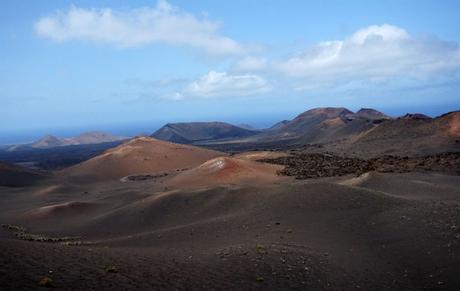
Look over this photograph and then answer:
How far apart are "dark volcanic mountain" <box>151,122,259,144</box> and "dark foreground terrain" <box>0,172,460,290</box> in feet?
337

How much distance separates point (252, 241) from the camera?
15.7 metres

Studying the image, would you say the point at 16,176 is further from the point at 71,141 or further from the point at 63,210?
the point at 71,141

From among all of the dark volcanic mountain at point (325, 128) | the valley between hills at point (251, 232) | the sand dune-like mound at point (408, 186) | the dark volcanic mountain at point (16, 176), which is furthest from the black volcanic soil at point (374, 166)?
the dark volcanic mountain at point (325, 128)

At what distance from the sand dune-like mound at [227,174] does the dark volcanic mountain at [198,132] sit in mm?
89724

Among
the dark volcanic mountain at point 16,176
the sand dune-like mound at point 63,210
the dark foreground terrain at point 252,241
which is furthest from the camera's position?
the dark volcanic mountain at point 16,176

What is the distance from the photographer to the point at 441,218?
17.1m

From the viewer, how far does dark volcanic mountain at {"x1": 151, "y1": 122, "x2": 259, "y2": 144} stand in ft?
438

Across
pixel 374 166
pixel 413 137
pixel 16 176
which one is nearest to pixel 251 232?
pixel 374 166

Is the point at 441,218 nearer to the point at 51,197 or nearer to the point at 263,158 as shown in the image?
the point at 51,197

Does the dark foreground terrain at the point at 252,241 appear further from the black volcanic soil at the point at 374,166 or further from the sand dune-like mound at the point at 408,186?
the black volcanic soil at the point at 374,166

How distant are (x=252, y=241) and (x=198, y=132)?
12901cm

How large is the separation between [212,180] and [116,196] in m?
6.76

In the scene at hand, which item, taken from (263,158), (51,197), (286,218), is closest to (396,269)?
(286,218)

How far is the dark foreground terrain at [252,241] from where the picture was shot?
10984mm
